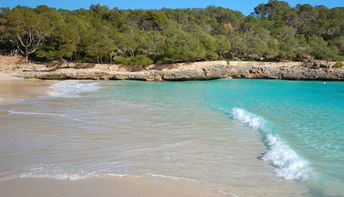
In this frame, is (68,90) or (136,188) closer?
(136,188)

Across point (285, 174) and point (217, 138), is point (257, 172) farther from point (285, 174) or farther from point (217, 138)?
point (217, 138)

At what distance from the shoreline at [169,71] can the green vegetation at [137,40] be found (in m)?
1.38

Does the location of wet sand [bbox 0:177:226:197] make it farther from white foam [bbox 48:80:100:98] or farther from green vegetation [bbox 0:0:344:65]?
green vegetation [bbox 0:0:344:65]

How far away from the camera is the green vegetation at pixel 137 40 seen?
36.2 meters

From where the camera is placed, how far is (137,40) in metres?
41.0

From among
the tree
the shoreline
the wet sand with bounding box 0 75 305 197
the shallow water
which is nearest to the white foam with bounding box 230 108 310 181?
the shallow water

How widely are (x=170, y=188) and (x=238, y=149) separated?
2494 millimetres

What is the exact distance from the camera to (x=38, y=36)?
37531 mm

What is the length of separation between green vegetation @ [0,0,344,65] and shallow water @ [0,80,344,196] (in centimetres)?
2621

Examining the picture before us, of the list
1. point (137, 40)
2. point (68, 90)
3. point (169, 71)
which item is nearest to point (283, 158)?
point (68, 90)

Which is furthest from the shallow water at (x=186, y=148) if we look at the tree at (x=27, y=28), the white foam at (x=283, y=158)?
the tree at (x=27, y=28)

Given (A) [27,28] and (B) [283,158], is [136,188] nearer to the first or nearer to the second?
(B) [283,158]

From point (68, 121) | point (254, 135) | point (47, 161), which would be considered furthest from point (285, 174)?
point (68, 121)

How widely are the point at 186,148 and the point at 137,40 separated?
3517 centimetres
